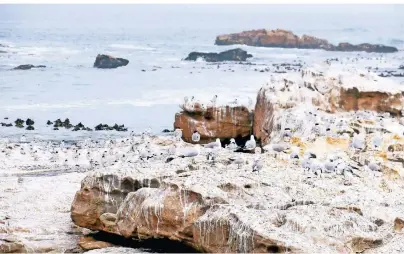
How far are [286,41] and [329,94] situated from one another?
57482mm

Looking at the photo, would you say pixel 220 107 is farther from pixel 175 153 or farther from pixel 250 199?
pixel 250 199

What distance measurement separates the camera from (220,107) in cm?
2306

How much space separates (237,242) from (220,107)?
13735 mm

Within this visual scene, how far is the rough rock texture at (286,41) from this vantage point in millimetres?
75250

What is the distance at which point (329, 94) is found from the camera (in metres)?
22.8

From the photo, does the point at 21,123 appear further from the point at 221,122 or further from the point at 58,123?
the point at 221,122

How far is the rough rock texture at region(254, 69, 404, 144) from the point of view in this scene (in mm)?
22000

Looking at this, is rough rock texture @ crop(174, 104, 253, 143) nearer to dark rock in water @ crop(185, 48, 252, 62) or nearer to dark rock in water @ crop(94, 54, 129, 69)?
dark rock in water @ crop(94, 54, 129, 69)

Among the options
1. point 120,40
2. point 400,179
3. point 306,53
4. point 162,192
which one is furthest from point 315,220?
point 120,40

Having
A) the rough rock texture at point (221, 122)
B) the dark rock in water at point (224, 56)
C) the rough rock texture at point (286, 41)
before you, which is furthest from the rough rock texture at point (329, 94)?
the rough rock texture at point (286, 41)

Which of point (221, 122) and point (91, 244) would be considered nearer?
point (91, 244)

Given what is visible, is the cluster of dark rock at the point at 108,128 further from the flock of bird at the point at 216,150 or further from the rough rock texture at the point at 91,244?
the rough rock texture at the point at 91,244

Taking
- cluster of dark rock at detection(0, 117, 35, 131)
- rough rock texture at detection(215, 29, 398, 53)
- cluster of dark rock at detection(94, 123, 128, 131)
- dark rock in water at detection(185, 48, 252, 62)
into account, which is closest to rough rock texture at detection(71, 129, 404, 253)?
cluster of dark rock at detection(94, 123, 128, 131)

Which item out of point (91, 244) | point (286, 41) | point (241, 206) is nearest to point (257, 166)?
point (241, 206)
